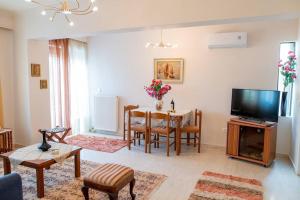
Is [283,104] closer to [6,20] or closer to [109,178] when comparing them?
[109,178]

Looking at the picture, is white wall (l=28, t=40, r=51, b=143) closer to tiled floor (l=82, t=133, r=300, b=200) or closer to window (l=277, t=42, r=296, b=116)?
tiled floor (l=82, t=133, r=300, b=200)

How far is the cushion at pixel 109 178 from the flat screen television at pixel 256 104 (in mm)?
2599

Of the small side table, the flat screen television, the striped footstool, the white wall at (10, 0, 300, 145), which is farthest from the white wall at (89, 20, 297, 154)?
the striped footstool

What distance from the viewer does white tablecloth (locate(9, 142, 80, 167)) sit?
9.18ft

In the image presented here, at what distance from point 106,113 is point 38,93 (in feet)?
5.79

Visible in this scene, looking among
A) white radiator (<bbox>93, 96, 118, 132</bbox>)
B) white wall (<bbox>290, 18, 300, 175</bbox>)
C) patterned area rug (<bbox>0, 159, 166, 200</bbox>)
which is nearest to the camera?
patterned area rug (<bbox>0, 159, 166, 200</bbox>)

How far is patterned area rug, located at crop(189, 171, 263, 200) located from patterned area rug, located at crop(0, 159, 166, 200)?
22.2 inches

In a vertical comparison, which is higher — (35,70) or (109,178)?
(35,70)

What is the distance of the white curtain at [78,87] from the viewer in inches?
222

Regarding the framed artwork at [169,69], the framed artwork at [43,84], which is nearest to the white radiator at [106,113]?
the framed artwork at [169,69]

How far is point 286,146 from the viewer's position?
4.26 meters

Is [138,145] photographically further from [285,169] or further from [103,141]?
[285,169]

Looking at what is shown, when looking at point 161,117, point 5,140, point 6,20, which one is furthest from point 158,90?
point 6,20

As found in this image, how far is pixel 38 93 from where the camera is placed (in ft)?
15.1
